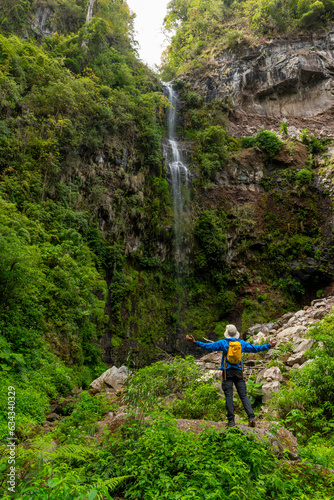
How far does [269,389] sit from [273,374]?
0.55 meters

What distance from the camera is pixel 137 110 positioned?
15.2 meters

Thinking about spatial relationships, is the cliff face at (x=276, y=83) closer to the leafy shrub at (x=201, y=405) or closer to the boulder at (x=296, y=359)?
the boulder at (x=296, y=359)

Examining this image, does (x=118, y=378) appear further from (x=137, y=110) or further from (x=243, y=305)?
(x=137, y=110)

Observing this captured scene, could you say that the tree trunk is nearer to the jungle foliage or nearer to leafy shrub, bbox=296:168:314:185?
the jungle foliage

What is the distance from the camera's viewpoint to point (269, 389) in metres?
5.41

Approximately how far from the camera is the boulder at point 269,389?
532 centimetres

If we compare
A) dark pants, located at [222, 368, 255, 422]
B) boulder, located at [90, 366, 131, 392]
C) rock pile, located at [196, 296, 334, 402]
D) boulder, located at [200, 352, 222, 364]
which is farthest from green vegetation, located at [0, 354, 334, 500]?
boulder, located at [200, 352, 222, 364]

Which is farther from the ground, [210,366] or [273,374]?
[273,374]

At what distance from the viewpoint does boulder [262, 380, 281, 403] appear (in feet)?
17.5

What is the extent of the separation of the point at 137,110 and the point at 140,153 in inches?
88.6

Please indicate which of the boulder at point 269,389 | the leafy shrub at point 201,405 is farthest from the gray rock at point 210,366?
the leafy shrub at point 201,405

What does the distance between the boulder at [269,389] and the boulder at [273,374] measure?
0.28 meters

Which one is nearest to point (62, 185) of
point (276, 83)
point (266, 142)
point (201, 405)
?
point (201, 405)

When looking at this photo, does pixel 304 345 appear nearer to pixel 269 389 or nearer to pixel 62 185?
pixel 269 389
